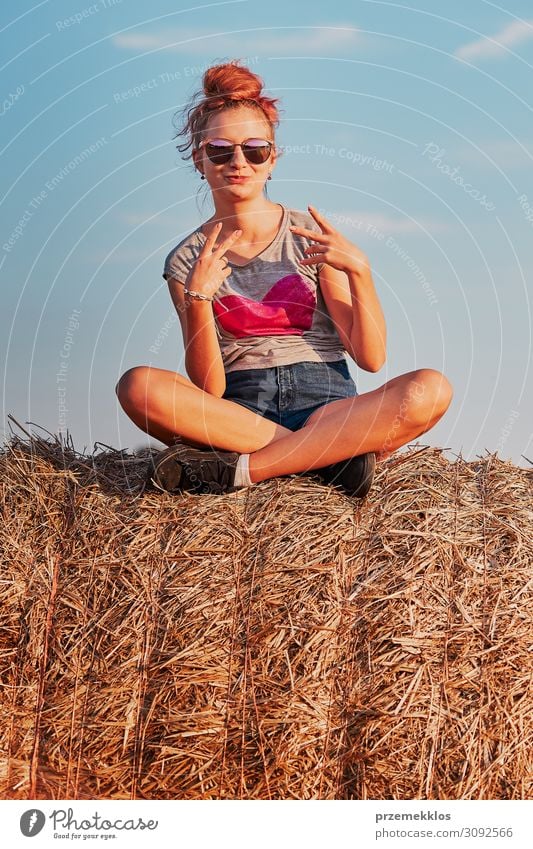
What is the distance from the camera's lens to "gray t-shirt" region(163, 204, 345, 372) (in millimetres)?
3396

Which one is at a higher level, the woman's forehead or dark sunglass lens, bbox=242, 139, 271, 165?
the woman's forehead

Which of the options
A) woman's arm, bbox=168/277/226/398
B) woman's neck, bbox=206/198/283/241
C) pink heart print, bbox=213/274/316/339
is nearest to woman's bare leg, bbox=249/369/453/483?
woman's arm, bbox=168/277/226/398

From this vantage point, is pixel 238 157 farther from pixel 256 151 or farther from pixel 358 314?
pixel 358 314

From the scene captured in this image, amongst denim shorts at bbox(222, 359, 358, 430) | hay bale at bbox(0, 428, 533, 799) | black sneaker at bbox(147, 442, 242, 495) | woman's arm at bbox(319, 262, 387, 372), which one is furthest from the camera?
denim shorts at bbox(222, 359, 358, 430)

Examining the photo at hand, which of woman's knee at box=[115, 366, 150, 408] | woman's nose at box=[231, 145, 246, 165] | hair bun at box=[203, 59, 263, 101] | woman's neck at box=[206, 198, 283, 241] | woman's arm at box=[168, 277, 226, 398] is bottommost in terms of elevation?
woman's knee at box=[115, 366, 150, 408]

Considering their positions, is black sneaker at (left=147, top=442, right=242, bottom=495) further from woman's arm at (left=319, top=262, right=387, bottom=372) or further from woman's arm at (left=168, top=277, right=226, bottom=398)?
woman's arm at (left=319, top=262, right=387, bottom=372)

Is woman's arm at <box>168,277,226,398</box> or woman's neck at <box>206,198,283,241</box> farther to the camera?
woman's neck at <box>206,198,283,241</box>

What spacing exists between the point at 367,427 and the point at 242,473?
396 mm

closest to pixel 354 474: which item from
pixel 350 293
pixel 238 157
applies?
pixel 350 293

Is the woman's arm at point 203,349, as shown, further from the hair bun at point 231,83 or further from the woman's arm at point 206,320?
the hair bun at point 231,83

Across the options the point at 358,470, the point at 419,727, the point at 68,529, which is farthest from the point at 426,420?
the point at 68,529

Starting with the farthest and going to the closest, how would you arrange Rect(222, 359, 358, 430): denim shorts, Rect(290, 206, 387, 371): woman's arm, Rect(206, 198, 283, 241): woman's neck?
1. Rect(206, 198, 283, 241): woman's neck
2. Rect(222, 359, 358, 430): denim shorts
3. Rect(290, 206, 387, 371): woman's arm

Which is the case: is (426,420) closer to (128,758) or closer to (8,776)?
(128,758)

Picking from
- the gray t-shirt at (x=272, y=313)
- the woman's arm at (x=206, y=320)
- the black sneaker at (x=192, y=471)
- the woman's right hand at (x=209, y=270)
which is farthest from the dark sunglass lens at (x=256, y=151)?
the black sneaker at (x=192, y=471)
